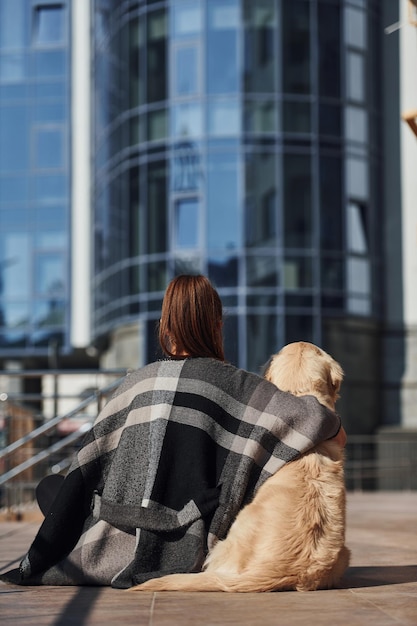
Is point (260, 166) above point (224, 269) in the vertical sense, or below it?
above

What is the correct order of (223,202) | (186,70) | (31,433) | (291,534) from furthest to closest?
(186,70) < (223,202) < (31,433) < (291,534)

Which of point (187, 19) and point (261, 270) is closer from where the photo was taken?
point (261, 270)

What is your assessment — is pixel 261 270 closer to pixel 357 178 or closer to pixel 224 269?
pixel 224 269

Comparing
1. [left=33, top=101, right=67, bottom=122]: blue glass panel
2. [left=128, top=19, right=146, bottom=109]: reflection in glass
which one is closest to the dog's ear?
[left=128, top=19, right=146, bottom=109]: reflection in glass

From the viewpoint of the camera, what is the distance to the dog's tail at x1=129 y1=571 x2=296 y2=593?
14.8ft

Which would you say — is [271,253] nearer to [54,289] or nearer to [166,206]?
[166,206]

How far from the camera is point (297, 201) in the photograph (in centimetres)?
2455

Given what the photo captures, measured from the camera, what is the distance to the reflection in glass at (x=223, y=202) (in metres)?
24.4

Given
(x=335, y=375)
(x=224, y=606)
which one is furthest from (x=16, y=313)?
(x=224, y=606)

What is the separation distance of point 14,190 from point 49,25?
184 inches

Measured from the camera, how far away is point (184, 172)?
2509 cm

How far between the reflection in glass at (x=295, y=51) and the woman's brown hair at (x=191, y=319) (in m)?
20.3

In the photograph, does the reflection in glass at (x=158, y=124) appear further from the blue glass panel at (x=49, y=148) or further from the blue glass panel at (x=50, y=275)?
the blue glass panel at (x=50, y=275)

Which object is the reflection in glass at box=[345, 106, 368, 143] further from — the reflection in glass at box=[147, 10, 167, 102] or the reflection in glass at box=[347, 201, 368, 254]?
the reflection in glass at box=[147, 10, 167, 102]
